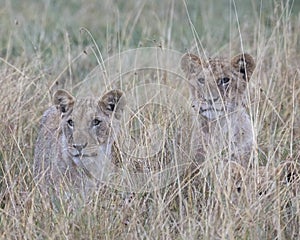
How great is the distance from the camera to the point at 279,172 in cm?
479

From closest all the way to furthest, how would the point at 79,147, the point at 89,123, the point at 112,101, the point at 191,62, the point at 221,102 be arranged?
the point at 79,147, the point at 89,123, the point at 112,101, the point at 221,102, the point at 191,62

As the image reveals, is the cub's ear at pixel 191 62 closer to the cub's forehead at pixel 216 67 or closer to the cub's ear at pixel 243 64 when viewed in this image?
the cub's forehead at pixel 216 67

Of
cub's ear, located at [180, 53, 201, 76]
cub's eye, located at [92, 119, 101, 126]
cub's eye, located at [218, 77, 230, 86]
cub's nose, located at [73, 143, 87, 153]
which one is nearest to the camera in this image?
cub's nose, located at [73, 143, 87, 153]

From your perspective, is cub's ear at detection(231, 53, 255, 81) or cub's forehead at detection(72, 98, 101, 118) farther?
cub's ear at detection(231, 53, 255, 81)

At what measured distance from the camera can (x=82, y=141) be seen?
5.13 metres

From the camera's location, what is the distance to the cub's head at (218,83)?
5.71 m

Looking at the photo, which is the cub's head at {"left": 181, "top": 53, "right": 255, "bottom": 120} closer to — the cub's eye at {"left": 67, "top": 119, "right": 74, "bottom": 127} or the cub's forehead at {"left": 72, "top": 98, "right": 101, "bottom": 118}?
the cub's forehead at {"left": 72, "top": 98, "right": 101, "bottom": 118}

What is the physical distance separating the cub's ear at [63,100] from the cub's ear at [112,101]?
0.19m

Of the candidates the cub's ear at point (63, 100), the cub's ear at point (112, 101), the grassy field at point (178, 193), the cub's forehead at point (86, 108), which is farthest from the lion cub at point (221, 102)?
the cub's ear at point (63, 100)

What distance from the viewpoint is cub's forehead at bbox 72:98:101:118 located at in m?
5.29

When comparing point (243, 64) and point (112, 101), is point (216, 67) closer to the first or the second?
point (243, 64)

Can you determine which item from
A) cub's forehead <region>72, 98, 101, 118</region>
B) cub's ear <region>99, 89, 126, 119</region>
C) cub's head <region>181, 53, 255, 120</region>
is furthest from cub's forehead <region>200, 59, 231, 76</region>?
cub's forehead <region>72, 98, 101, 118</region>

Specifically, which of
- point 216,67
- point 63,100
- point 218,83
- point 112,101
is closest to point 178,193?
point 112,101

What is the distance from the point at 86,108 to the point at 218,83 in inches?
35.9
